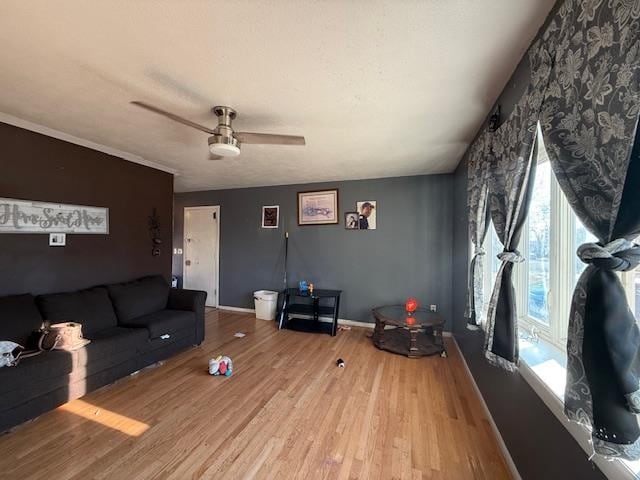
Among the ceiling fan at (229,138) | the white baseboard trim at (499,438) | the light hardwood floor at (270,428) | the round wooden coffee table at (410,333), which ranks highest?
the ceiling fan at (229,138)

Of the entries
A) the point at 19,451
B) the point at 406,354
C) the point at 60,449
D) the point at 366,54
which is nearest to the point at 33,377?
the point at 19,451

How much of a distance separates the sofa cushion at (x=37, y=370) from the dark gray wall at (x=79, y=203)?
0.91 meters

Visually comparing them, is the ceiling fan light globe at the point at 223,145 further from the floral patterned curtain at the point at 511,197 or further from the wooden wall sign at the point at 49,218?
the wooden wall sign at the point at 49,218

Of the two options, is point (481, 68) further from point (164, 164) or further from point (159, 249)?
point (159, 249)

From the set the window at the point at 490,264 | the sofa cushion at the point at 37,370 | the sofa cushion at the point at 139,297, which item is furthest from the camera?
the sofa cushion at the point at 139,297

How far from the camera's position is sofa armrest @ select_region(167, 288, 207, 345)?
3.14m

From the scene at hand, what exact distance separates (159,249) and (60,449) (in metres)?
2.38

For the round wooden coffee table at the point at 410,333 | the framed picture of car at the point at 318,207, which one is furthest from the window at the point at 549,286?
the framed picture of car at the point at 318,207

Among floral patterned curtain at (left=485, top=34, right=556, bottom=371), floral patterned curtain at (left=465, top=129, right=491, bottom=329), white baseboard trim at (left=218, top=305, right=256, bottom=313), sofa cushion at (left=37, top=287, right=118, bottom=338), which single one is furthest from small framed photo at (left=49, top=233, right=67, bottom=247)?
floral patterned curtain at (left=465, top=129, right=491, bottom=329)

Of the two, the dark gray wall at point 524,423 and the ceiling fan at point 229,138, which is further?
the ceiling fan at point 229,138

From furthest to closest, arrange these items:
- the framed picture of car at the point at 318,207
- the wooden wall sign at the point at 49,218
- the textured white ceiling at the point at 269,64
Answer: the framed picture of car at the point at 318,207 < the wooden wall sign at the point at 49,218 < the textured white ceiling at the point at 269,64

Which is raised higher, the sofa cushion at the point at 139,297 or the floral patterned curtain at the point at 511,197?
the floral patterned curtain at the point at 511,197

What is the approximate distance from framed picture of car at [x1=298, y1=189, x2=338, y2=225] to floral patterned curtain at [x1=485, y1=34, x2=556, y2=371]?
2801mm

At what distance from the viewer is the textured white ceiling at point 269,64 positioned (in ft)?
3.71
